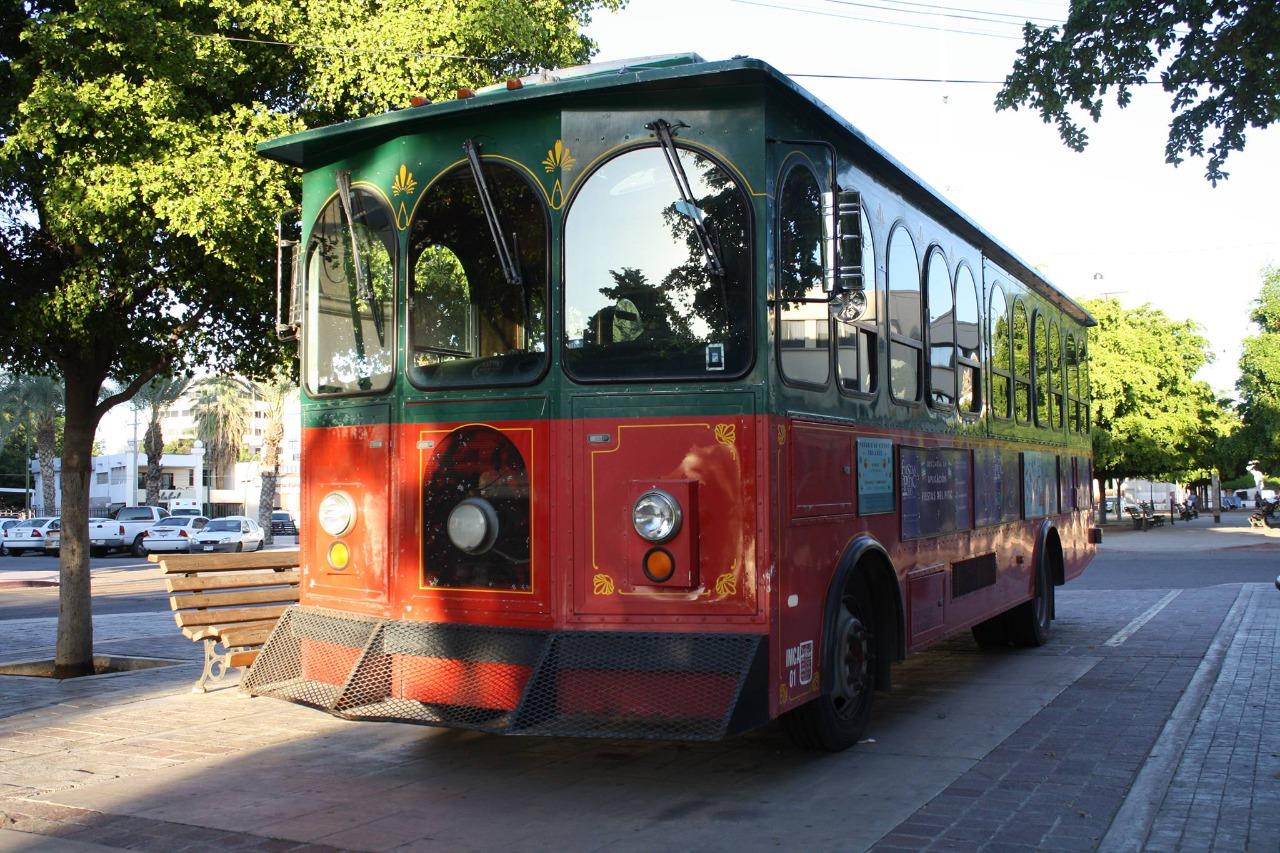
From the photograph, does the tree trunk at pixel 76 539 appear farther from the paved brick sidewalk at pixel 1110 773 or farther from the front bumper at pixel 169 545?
the front bumper at pixel 169 545

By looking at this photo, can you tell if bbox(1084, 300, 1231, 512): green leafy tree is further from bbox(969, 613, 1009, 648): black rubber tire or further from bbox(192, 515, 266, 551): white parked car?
bbox(969, 613, 1009, 648): black rubber tire

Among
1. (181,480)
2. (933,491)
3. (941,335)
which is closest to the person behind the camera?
(933,491)

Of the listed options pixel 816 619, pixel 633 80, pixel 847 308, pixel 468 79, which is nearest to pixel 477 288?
pixel 633 80

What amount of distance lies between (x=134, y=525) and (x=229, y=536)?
4.23m

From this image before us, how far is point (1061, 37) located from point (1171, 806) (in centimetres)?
444

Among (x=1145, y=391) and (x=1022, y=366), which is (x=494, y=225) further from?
(x=1145, y=391)

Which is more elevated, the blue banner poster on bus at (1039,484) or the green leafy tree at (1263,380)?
the green leafy tree at (1263,380)

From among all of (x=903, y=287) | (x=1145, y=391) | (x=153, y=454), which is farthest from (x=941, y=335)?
(x=153, y=454)

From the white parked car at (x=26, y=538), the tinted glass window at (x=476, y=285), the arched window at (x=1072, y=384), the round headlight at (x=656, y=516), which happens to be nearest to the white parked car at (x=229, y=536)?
the white parked car at (x=26, y=538)

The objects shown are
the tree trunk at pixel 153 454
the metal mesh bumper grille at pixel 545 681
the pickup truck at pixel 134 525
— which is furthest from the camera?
the tree trunk at pixel 153 454

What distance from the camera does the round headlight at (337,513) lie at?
650 centimetres

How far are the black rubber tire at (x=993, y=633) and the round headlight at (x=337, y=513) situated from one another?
264 inches

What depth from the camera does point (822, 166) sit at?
641 cm

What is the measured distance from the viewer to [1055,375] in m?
12.6
